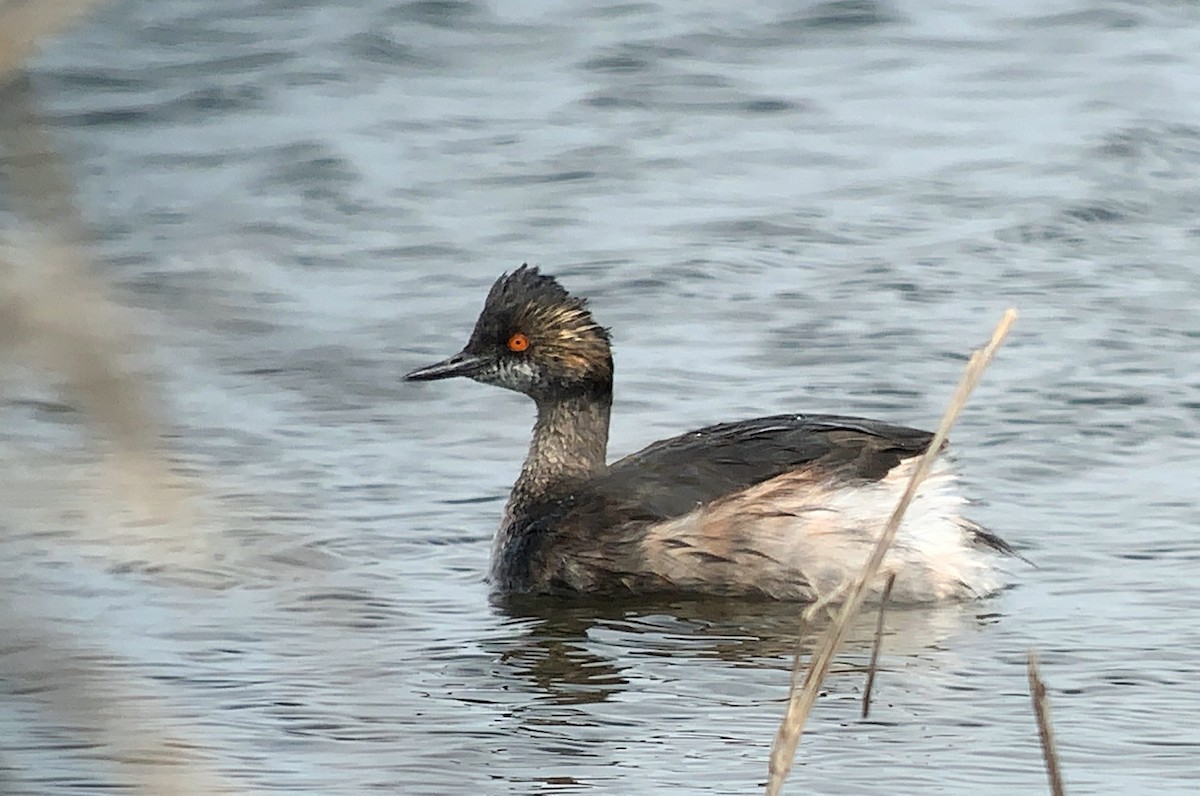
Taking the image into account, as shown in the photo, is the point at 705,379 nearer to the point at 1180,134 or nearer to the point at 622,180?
the point at 622,180

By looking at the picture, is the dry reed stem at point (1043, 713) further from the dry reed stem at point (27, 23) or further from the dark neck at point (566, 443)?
the dark neck at point (566, 443)

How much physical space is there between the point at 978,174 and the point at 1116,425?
418 centimetres

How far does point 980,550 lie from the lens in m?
6.65

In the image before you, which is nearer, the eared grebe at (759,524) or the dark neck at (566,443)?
the eared grebe at (759,524)

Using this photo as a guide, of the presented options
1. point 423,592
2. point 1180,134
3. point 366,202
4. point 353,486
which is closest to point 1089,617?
point 423,592

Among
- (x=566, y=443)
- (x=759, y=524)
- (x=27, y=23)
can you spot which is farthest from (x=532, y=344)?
(x=27, y=23)

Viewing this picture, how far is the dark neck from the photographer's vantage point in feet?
24.0

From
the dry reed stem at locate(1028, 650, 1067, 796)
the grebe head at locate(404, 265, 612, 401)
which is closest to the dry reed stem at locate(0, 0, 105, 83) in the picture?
the dry reed stem at locate(1028, 650, 1067, 796)

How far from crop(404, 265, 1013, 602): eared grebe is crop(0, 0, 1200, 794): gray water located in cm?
12

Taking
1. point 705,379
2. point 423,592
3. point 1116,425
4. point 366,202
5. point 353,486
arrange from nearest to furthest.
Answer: point 423,592
point 353,486
point 1116,425
point 705,379
point 366,202

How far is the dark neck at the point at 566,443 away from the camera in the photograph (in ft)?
24.0

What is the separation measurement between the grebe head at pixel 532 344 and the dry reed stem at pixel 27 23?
19.6 ft

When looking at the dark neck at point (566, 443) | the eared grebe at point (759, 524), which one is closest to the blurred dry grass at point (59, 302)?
the eared grebe at point (759, 524)

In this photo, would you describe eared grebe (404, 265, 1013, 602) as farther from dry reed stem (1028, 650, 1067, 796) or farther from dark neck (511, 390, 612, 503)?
dry reed stem (1028, 650, 1067, 796)
